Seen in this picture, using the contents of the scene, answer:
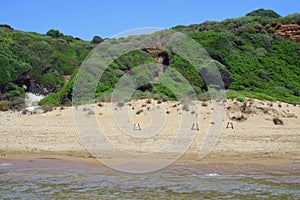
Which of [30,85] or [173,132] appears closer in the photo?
[173,132]


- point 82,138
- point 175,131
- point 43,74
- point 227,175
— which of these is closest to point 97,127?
point 82,138

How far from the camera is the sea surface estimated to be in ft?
28.1

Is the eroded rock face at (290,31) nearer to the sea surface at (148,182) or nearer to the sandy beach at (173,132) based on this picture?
the sandy beach at (173,132)

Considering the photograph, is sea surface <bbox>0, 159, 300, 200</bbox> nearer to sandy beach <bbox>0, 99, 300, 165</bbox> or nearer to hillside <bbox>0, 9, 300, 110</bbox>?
sandy beach <bbox>0, 99, 300, 165</bbox>

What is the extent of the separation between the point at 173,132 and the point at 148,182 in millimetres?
5943

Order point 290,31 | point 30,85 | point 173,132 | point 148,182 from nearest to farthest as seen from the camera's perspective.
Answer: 1. point 148,182
2. point 173,132
3. point 30,85
4. point 290,31

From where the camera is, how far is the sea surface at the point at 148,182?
8.56 m

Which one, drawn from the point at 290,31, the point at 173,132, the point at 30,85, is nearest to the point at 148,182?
the point at 173,132

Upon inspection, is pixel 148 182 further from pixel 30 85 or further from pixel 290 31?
pixel 290 31

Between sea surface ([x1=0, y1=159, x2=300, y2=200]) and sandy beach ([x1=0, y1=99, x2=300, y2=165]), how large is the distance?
103 centimetres

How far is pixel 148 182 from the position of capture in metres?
9.73

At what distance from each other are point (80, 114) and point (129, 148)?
21.4ft

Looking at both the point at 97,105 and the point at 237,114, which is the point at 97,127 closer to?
the point at 97,105

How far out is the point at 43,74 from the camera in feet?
121
